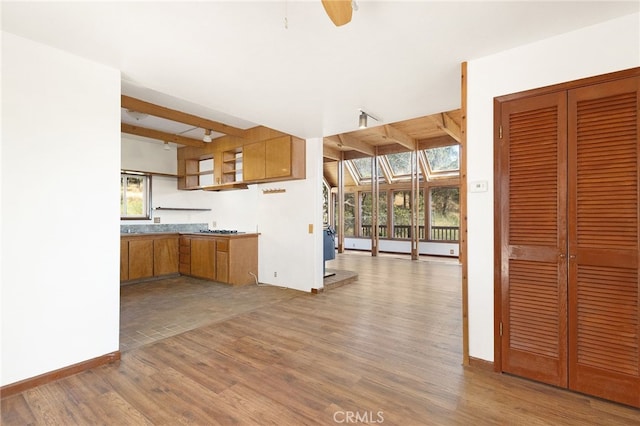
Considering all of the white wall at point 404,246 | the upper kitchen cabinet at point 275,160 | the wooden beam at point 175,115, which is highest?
the wooden beam at point 175,115

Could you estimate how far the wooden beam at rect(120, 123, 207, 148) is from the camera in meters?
4.71

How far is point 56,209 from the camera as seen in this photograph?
2234mm

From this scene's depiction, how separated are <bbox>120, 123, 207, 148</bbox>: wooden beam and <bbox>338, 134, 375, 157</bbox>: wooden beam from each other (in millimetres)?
3228

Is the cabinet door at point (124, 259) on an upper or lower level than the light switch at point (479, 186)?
lower

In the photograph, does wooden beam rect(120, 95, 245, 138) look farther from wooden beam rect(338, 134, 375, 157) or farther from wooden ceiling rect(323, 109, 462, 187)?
wooden beam rect(338, 134, 375, 157)

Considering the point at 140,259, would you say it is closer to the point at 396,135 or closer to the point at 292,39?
the point at 292,39

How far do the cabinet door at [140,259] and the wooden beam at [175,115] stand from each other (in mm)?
2631

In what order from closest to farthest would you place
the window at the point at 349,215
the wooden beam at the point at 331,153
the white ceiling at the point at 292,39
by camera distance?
1. the white ceiling at the point at 292,39
2. the wooden beam at the point at 331,153
3. the window at the point at 349,215

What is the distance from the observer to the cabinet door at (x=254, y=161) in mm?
5024

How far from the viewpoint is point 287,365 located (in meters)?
2.46

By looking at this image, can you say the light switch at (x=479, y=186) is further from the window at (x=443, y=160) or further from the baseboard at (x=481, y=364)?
the window at (x=443, y=160)

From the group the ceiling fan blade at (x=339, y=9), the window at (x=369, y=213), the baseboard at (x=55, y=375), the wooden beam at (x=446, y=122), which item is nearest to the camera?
the ceiling fan blade at (x=339, y=9)

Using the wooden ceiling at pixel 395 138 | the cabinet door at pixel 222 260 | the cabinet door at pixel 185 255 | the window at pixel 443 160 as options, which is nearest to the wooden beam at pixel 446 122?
the wooden ceiling at pixel 395 138

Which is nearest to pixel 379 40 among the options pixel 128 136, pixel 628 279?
pixel 628 279
